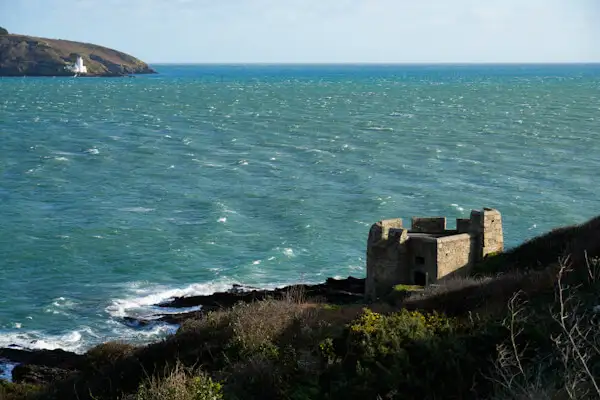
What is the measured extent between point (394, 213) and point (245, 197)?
11836mm

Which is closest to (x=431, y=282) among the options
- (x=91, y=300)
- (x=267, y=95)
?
(x=91, y=300)

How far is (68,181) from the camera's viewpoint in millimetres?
66812

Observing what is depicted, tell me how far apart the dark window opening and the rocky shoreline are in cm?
340

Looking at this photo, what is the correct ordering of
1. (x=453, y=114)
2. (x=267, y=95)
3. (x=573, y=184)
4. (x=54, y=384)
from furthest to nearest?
(x=267, y=95)
(x=453, y=114)
(x=573, y=184)
(x=54, y=384)

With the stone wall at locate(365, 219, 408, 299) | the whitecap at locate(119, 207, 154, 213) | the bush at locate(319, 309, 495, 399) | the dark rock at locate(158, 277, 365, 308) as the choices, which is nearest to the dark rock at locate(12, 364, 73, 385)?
the dark rock at locate(158, 277, 365, 308)

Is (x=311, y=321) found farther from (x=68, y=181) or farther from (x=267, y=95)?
(x=267, y=95)

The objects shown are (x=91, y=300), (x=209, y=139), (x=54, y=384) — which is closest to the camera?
(x=54, y=384)

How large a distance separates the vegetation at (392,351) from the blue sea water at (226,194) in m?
9.93

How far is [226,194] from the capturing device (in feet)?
204

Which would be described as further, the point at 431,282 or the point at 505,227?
the point at 505,227

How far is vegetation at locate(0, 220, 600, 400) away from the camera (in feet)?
54.4

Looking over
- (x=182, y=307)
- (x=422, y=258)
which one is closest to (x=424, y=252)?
(x=422, y=258)

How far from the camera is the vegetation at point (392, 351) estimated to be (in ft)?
54.4

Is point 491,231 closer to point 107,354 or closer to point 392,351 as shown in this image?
point 392,351
